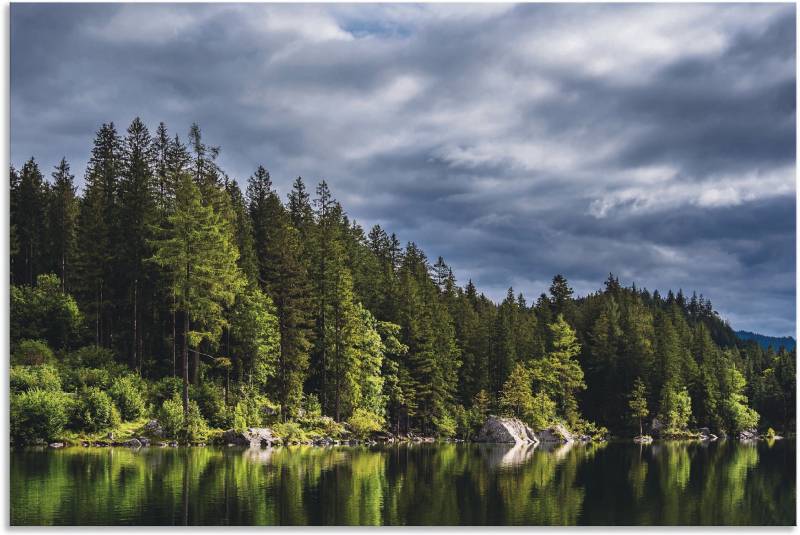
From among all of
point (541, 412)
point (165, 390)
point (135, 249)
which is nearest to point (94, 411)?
point (165, 390)

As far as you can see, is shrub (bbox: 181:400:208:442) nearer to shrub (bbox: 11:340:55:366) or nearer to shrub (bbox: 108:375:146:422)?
shrub (bbox: 108:375:146:422)

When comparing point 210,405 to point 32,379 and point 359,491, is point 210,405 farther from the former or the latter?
point 359,491

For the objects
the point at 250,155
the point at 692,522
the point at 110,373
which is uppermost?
the point at 250,155

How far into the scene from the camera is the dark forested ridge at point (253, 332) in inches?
1960

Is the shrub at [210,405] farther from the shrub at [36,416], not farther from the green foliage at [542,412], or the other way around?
the green foliage at [542,412]

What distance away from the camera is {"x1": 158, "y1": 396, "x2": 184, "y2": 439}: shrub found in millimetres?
45812

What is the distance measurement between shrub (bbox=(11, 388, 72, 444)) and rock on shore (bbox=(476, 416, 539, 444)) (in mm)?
47561

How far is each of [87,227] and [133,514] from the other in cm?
4294

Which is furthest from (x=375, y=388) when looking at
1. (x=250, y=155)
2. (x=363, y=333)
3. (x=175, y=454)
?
(x=250, y=155)

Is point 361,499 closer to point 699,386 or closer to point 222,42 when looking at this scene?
point 222,42

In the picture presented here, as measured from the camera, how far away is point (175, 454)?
1507 inches

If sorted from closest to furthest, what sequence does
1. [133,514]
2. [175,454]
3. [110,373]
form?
[133,514] → [175,454] → [110,373]

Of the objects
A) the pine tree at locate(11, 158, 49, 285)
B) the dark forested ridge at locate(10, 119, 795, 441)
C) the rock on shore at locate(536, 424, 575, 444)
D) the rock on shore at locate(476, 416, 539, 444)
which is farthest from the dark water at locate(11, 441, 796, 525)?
the rock on shore at locate(536, 424, 575, 444)

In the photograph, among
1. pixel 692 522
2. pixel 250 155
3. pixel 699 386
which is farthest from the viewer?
pixel 699 386
